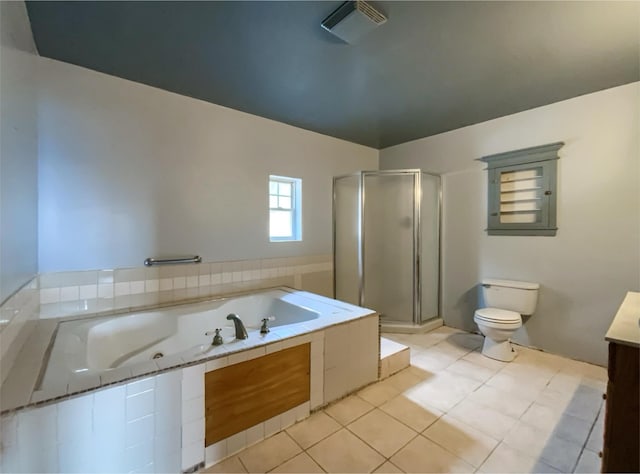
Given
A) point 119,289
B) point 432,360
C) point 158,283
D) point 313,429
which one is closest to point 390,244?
point 432,360

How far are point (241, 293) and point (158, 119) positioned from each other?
1559 millimetres

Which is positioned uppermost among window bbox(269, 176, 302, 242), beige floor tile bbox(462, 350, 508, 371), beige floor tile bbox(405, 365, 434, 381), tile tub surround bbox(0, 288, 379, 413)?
window bbox(269, 176, 302, 242)

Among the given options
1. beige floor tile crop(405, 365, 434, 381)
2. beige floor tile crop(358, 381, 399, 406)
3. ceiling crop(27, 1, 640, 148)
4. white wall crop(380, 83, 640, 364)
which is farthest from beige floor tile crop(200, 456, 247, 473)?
white wall crop(380, 83, 640, 364)

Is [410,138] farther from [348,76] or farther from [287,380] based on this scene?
[287,380]

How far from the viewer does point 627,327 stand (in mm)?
1108

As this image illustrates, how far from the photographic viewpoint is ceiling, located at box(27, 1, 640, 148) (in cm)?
142

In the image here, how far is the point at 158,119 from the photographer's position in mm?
2148

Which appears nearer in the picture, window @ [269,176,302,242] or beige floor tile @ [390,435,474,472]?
beige floor tile @ [390,435,474,472]

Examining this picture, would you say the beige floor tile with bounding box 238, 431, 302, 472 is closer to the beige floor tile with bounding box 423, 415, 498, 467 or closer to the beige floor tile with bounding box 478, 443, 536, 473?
the beige floor tile with bounding box 423, 415, 498, 467

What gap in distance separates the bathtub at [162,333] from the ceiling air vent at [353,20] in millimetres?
1708

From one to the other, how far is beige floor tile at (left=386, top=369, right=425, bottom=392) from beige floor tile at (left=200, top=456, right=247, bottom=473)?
112 cm

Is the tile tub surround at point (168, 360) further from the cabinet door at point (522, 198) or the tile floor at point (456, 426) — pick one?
the cabinet door at point (522, 198)

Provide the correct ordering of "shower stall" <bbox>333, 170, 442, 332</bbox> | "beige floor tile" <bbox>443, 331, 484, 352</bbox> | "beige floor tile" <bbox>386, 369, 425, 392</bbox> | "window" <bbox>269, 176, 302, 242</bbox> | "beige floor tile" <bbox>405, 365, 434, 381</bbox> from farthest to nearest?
1. "shower stall" <bbox>333, 170, 442, 332</bbox>
2. "window" <bbox>269, 176, 302, 242</bbox>
3. "beige floor tile" <bbox>443, 331, 484, 352</bbox>
4. "beige floor tile" <bbox>405, 365, 434, 381</bbox>
5. "beige floor tile" <bbox>386, 369, 425, 392</bbox>

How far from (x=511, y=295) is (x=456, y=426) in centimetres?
143
